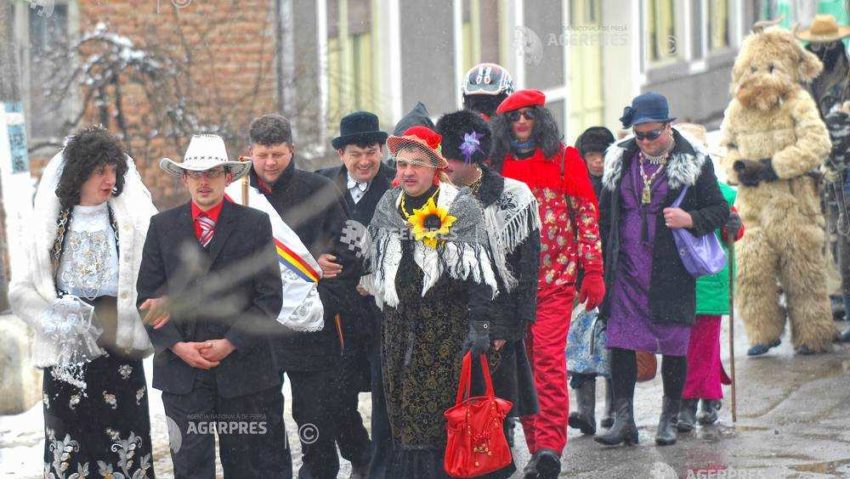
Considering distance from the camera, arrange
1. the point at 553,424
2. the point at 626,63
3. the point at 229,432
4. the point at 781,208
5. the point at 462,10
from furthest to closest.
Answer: the point at 626,63 → the point at 462,10 → the point at 781,208 → the point at 553,424 → the point at 229,432

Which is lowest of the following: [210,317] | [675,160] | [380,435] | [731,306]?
[380,435]

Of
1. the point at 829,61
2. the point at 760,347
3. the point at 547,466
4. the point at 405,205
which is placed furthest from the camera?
the point at 829,61

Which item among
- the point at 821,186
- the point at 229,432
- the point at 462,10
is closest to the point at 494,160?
the point at 229,432

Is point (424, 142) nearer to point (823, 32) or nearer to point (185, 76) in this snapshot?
point (823, 32)

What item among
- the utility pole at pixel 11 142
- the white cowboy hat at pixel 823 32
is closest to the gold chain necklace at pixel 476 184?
the utility pole at pixel 11 142

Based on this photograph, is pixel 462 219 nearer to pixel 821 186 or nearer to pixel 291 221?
pixel 291 221

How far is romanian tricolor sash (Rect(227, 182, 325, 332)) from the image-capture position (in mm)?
6992

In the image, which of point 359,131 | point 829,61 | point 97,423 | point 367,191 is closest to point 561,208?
point 367,191

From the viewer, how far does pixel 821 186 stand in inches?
458

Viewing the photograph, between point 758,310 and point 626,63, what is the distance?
431 inches

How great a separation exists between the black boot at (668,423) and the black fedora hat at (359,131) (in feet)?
7.06

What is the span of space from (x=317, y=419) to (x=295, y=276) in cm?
83

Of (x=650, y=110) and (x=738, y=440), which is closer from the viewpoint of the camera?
(x=650, y=110)

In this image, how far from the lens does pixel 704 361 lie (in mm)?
8992
